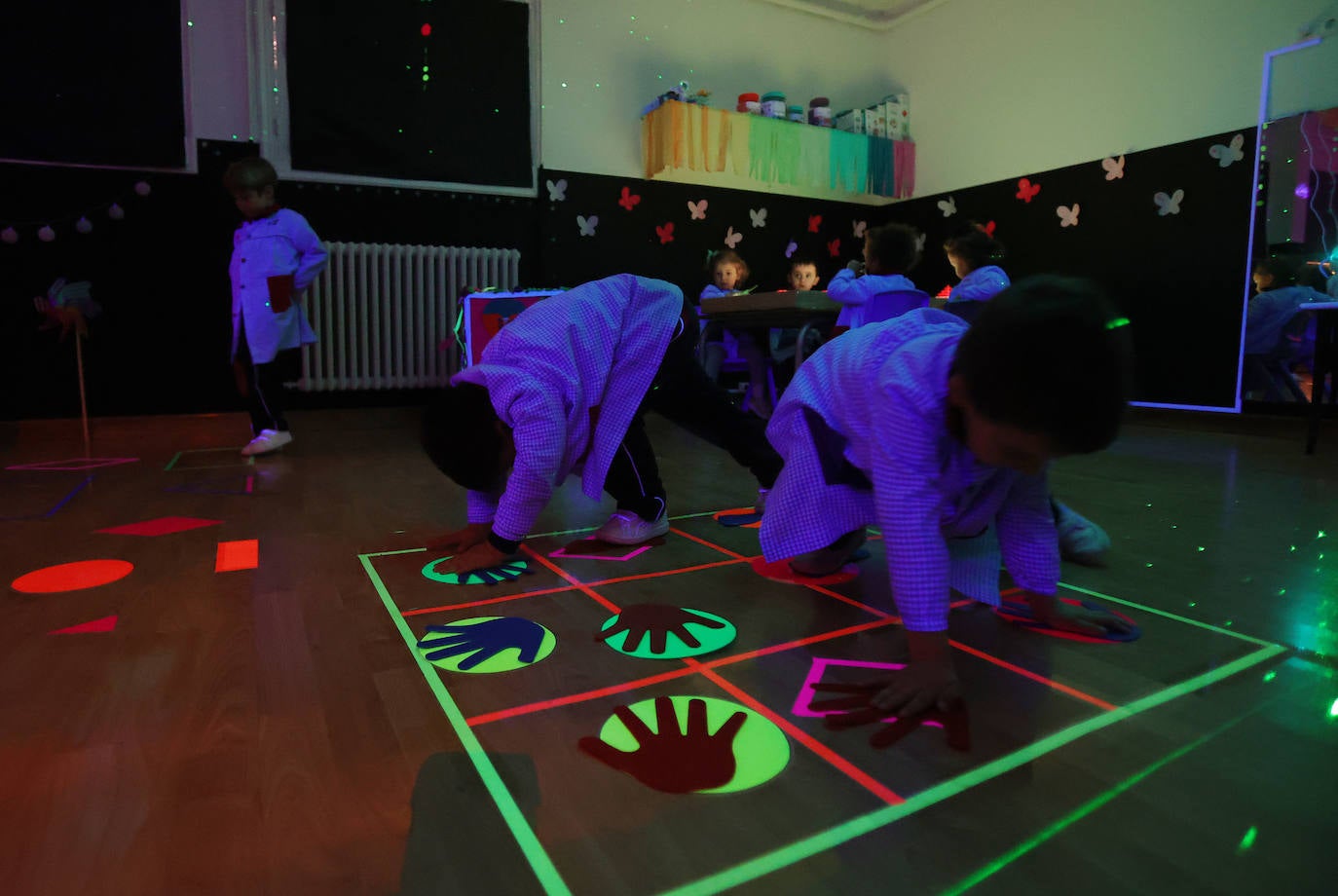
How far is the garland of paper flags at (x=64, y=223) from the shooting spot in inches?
128

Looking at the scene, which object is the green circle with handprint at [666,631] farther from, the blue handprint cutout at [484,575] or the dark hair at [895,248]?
the dark hair at [895,248]

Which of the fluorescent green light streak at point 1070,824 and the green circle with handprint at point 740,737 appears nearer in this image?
the fluorescent green light streak at point 1070,824

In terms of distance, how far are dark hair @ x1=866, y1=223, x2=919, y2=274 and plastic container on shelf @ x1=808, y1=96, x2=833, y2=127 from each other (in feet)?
7.35

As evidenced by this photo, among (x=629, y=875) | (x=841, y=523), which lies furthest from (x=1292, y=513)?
(x=629, y=875)

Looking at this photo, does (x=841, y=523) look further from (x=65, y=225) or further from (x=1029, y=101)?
(x=1029, y=101)

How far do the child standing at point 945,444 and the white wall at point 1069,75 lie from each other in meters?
3.52

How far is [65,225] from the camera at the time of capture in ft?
11.0

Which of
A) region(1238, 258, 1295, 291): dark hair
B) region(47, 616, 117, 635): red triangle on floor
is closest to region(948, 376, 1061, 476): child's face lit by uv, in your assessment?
region(47, 616, 117, 635): red triangle on floor

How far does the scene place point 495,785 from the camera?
75 centimetres

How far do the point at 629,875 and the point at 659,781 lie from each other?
0.14m

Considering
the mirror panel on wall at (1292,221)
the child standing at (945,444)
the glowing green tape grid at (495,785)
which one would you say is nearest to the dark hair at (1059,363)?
the child standing at (945,444)

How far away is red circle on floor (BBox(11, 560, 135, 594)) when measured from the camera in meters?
1.35

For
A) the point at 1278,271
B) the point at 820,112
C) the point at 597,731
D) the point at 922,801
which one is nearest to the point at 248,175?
the point at 597,731

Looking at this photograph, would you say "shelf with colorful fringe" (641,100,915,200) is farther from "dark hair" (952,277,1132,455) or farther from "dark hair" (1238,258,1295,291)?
"dark hair" (952,277,1132,455)
